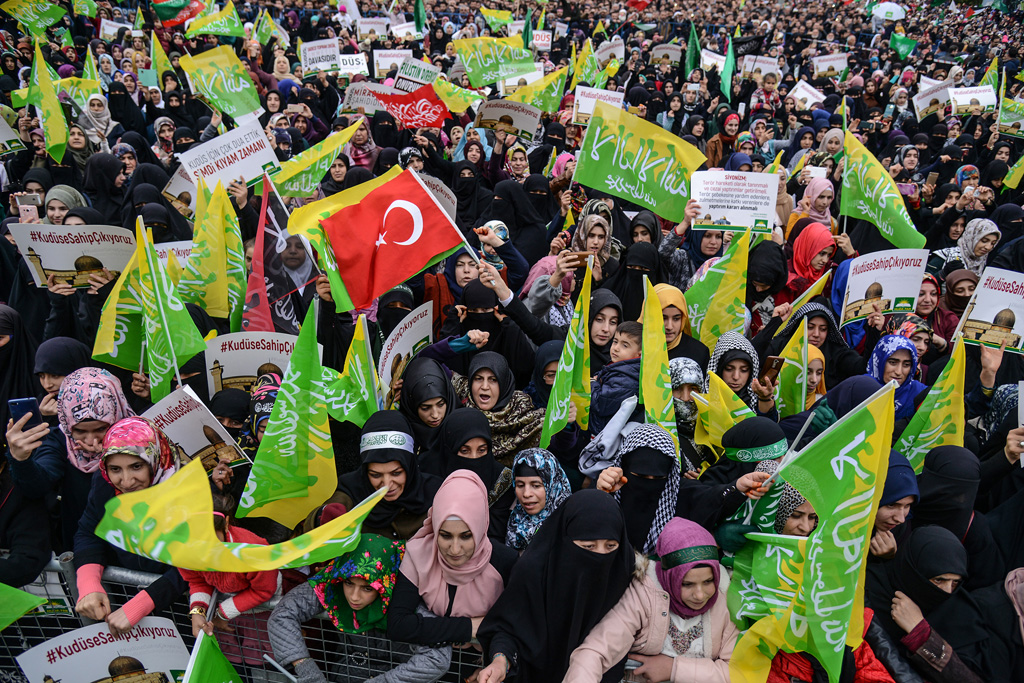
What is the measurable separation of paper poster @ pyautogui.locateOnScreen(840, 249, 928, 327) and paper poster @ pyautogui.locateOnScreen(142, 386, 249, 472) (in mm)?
3972

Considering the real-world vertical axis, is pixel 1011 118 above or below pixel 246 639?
above

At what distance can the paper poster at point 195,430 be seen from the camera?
3.12 metres

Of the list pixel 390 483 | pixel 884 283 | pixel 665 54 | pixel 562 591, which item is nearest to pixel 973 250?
pixel 884 283

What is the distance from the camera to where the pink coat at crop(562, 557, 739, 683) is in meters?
2.43

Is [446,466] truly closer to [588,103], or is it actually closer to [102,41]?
[588,103]

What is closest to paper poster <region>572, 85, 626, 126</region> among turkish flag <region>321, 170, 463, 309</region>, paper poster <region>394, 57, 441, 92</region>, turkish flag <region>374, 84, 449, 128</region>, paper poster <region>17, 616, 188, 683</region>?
turkish flag <region>374, 84, 449, 128</region>

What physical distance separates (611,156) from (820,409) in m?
2.66

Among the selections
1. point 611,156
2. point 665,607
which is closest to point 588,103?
point 611,156

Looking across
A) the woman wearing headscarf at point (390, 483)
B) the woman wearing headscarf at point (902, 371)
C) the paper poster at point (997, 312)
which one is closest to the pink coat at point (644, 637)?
the woman wearing headscarf at point (390, 483)

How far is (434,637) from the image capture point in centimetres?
249

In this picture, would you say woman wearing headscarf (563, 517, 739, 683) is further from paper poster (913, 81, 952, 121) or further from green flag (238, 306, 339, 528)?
paper poster (913, 81, 952, 121)

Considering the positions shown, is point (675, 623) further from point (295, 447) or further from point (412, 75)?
point (412, 75)

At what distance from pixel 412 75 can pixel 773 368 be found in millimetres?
6885

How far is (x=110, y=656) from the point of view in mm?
2611
